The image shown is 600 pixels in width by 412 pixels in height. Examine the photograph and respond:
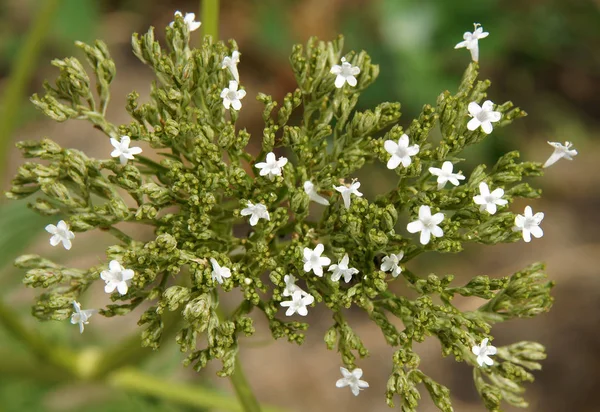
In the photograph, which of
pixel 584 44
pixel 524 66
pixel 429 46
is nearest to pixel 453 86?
pixel 429 46

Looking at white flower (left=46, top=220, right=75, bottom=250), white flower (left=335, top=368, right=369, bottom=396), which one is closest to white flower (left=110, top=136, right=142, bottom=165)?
white flower (left=46, top=220, right=75, bottom=250)

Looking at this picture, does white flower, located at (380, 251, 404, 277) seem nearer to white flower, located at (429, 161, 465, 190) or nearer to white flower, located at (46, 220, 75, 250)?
white flower, located at (429, 161, 465, 190)

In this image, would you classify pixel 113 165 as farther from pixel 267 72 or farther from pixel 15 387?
pixel 267 72

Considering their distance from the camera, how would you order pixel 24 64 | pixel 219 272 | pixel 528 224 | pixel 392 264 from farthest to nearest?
1. pixel 24 64
2. pixel 528 224
3. pixel 392 264
4. pixel 219 272

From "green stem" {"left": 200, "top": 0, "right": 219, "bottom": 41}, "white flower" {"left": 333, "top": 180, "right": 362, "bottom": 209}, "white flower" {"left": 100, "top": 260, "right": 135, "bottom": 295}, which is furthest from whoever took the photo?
"green stem" {"left": 200, "top": 0, "right": 219, "bottom": 41}

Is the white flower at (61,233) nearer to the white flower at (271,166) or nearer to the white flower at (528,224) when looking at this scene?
the white flower at (271,166)

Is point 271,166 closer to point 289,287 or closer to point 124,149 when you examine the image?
point 289,287

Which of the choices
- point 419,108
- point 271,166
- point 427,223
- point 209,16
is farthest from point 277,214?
point 419,108
